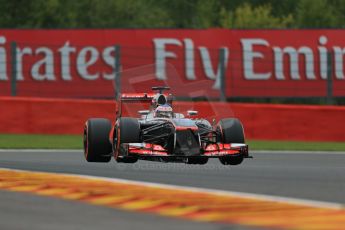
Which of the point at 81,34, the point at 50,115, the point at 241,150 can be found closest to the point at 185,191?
the point at 241,150

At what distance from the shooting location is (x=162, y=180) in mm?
12180

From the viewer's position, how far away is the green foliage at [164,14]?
1769 inches

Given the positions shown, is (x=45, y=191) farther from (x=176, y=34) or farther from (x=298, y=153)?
(x=176, y=34)

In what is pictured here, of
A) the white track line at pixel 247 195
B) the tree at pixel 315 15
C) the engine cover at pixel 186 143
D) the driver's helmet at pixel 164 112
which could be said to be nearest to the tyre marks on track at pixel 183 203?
the white track line at pixel 247 195

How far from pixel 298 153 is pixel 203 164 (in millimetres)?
3634

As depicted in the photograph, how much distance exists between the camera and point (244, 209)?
931 cm

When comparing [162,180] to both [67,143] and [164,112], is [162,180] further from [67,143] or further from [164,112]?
[67,143]

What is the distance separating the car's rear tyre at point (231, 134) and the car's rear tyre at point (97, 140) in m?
1.60

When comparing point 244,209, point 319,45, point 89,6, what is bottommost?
point 244,209

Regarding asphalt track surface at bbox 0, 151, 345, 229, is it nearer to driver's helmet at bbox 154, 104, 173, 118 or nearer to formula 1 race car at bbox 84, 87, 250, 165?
formula 1 race car at bbox 84, 87, 250, 165

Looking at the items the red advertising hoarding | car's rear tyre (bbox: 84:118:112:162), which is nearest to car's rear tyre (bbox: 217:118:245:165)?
car's rear tyre (bbox: 84:118:112:162)

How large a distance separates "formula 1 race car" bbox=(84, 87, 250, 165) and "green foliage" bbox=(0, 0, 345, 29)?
95.5 feet

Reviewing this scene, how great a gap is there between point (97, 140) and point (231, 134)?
1.90m

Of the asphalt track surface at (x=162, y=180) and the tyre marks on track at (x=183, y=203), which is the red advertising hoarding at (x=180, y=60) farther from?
the tyre marks on track at (x=183, y=203)
